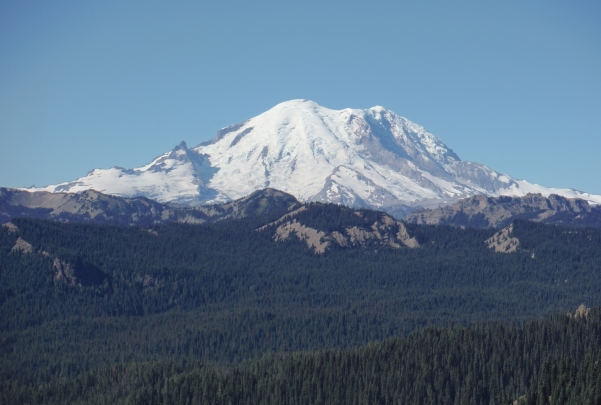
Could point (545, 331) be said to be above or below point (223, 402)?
above

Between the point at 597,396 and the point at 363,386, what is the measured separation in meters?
47.6

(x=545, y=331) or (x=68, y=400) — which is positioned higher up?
(x=545, y=331)

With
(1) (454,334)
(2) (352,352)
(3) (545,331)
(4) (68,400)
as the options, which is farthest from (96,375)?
(3) (545,331)

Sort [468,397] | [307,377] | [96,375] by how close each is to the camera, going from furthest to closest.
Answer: [96,375] → [307,377] → [468,397]

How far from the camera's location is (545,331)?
603 feet

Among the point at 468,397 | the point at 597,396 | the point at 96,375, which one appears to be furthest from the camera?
the point at 96,375

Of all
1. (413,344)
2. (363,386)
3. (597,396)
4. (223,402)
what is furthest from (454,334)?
(597,396)

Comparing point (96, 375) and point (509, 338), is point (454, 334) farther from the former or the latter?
point (96, 375)

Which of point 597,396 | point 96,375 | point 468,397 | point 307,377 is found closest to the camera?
point 597,396

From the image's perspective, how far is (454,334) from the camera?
188 metres

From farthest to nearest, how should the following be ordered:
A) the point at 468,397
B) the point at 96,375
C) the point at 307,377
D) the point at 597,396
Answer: the point at 96,375
the point at 307,377
the point at 468,397
the point at 597,396

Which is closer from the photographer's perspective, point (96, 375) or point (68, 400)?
point (68, 400)

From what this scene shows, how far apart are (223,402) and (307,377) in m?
14.1

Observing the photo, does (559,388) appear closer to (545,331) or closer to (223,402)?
(545,331)
